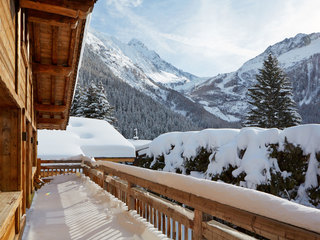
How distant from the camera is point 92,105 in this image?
34062 mm

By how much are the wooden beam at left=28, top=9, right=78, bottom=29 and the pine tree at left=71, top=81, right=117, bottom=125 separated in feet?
Answer: 99.3

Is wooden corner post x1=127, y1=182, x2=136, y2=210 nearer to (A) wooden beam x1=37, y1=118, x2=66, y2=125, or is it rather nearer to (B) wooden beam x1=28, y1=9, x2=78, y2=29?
(B) wooden beam x1=28, y1=9, x2=78, y2=29

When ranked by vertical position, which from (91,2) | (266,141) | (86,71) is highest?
(86,71)

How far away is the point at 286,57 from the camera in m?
197

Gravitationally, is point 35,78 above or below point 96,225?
above

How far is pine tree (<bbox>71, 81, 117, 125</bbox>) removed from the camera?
33938mm

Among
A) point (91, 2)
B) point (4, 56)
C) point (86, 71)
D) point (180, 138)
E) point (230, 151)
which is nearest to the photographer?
point (4, 56)

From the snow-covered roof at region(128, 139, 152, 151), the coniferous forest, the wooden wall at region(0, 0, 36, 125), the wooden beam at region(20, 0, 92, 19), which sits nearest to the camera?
the wooden wall at region(0, 0, 36, 125)

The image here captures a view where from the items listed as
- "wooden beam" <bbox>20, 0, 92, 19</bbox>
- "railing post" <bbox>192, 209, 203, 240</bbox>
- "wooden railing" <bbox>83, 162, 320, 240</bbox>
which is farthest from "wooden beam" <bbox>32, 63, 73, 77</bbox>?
"railing post" <bbox>192, 209, 203, 240</bbox>

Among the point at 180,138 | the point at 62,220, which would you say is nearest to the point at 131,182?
the point at 62,220

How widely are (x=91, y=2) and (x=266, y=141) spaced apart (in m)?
6.71

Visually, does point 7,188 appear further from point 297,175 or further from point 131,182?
point 297,175

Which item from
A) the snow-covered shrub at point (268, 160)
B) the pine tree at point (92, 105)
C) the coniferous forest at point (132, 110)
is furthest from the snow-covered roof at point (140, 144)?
the coniferous forest at point (132, 110)

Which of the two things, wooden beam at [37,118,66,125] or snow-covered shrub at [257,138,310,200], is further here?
wooden beam at [37,118,66,125]
